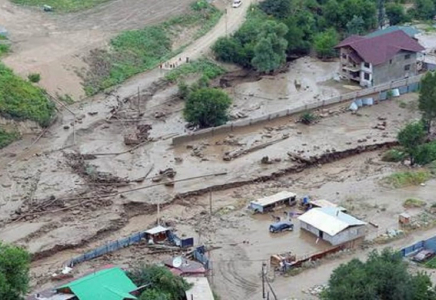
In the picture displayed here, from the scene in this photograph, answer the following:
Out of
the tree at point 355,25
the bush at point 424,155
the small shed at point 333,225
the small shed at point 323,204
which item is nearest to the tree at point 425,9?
the tree at point 355,25

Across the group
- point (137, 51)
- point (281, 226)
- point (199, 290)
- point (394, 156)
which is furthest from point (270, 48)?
point (199, 290)

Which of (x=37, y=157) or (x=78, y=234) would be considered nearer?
(x=78, y=234)

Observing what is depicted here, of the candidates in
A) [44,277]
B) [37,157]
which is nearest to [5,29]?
[37,157]

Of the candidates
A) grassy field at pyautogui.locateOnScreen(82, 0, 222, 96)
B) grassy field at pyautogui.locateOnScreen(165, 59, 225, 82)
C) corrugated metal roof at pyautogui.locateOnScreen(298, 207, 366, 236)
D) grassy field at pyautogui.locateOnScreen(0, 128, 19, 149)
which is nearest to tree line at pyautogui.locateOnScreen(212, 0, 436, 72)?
grassy field at pyautogui.locateOnScreen(165, 59, 225, 82)

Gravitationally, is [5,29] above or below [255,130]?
above

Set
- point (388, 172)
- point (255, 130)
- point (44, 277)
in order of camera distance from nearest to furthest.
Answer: point (44, 277) < point (388, 172) < point (255, 130)

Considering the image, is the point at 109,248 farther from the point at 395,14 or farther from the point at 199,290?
the point at 395,14

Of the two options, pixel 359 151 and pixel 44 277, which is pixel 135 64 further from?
pixel 44 277

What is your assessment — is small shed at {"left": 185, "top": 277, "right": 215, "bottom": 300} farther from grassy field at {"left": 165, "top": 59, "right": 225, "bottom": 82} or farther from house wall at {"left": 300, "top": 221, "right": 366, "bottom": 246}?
grassy field at {"left": 165, "top": 59, "right": 225, "bottom": 82}
